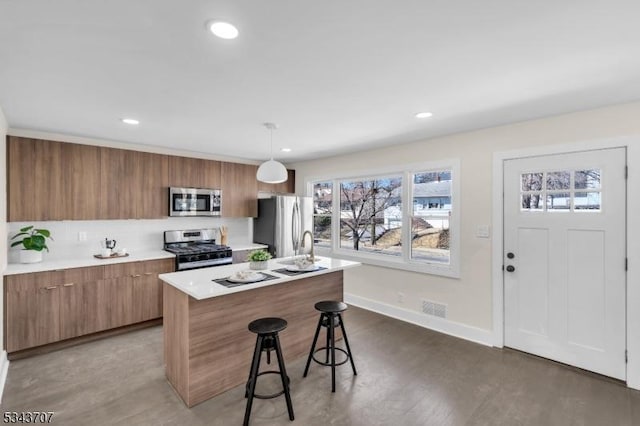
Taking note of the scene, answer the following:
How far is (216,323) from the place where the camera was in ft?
8.13

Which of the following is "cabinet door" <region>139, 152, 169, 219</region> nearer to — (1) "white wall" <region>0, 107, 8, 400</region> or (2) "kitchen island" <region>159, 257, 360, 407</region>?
(1) "white wall" <region>0, 107, 8, 400</region>

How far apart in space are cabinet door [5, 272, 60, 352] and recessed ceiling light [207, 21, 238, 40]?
3198 mm

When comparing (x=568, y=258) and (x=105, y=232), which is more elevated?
(x=105, y=232)

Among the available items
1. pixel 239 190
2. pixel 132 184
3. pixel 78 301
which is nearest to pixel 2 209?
pixel 78 301

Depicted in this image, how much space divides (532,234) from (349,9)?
9.47ft

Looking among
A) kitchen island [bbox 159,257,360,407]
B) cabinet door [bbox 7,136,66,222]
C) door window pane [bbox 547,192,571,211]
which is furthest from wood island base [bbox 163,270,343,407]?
door window pane [bbox 547,192,571,211]

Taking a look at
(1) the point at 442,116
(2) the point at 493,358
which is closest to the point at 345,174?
(1) the point at 442,116

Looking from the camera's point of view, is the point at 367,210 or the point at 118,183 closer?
the point at 118,183

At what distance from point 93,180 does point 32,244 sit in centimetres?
91

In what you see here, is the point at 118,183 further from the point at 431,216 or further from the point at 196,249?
the point at 431,216

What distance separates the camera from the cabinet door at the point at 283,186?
542 cm

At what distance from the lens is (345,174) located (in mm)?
4918

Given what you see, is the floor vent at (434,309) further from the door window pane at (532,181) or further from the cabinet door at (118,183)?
the cabinet door at (118,183)

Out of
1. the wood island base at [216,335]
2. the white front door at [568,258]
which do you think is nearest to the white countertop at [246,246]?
the wood island base at [216,335]
